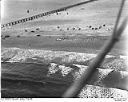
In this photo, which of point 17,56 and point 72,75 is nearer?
point 72,75

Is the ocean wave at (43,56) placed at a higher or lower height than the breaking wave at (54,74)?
higher

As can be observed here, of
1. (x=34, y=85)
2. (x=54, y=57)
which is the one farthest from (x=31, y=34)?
(x=34, y=85)

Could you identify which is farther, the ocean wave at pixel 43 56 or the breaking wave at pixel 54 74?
the ocean wave at pixel 43 56

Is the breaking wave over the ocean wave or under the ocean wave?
under

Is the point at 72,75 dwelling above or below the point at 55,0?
below

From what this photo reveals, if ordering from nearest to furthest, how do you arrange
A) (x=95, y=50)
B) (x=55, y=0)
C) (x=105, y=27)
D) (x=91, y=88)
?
(x=91, y=88), (x=95, y=50), (x=105, y=27), (x=55, y=0)

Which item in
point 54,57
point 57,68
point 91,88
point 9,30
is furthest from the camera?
point 9,30

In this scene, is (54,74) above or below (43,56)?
below

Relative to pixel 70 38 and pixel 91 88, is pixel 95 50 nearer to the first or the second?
pixel 70 38

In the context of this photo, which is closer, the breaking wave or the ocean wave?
the breaking wave

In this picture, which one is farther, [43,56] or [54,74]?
[43,56]
